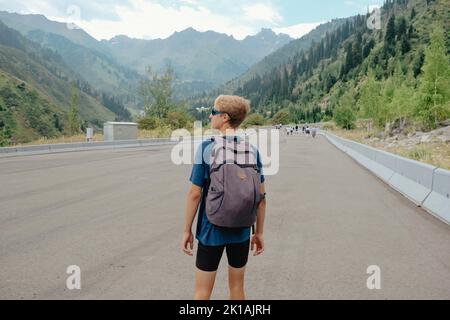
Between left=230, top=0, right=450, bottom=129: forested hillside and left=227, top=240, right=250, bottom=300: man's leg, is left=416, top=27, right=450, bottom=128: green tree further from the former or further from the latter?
left=227, top=240, right=250, bottom=300: man's leg

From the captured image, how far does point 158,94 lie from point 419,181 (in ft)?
153

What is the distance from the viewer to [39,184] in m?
12.0

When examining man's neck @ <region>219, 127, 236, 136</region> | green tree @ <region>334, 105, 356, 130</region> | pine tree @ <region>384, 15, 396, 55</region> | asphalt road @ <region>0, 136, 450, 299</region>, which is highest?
pine tree @ <region>384, 15, 396, 55</region>

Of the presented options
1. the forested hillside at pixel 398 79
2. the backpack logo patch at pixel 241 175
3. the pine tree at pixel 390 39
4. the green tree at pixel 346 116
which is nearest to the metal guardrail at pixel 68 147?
the backpack logo patch at pixel 241 175

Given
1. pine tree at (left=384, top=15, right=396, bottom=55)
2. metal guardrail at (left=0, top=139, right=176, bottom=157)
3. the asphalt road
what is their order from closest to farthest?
the asphalt road, metal guardrail at (left=0, top=139, right=176, bottom=157), pine tree at (left=384, top=15, right=396, bottom=55)

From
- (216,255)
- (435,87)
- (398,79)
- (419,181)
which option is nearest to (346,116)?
(398,79)

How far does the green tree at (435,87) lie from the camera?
45.3m

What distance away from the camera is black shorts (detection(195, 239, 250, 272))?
305 centimetres

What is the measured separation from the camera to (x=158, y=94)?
177 feet

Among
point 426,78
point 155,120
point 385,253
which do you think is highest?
point 426,78

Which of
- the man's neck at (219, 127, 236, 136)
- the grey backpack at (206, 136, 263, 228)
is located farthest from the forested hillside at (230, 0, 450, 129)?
the grey backpack at (206, 136, 263, 228)

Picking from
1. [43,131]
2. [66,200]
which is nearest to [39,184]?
[66,200]
